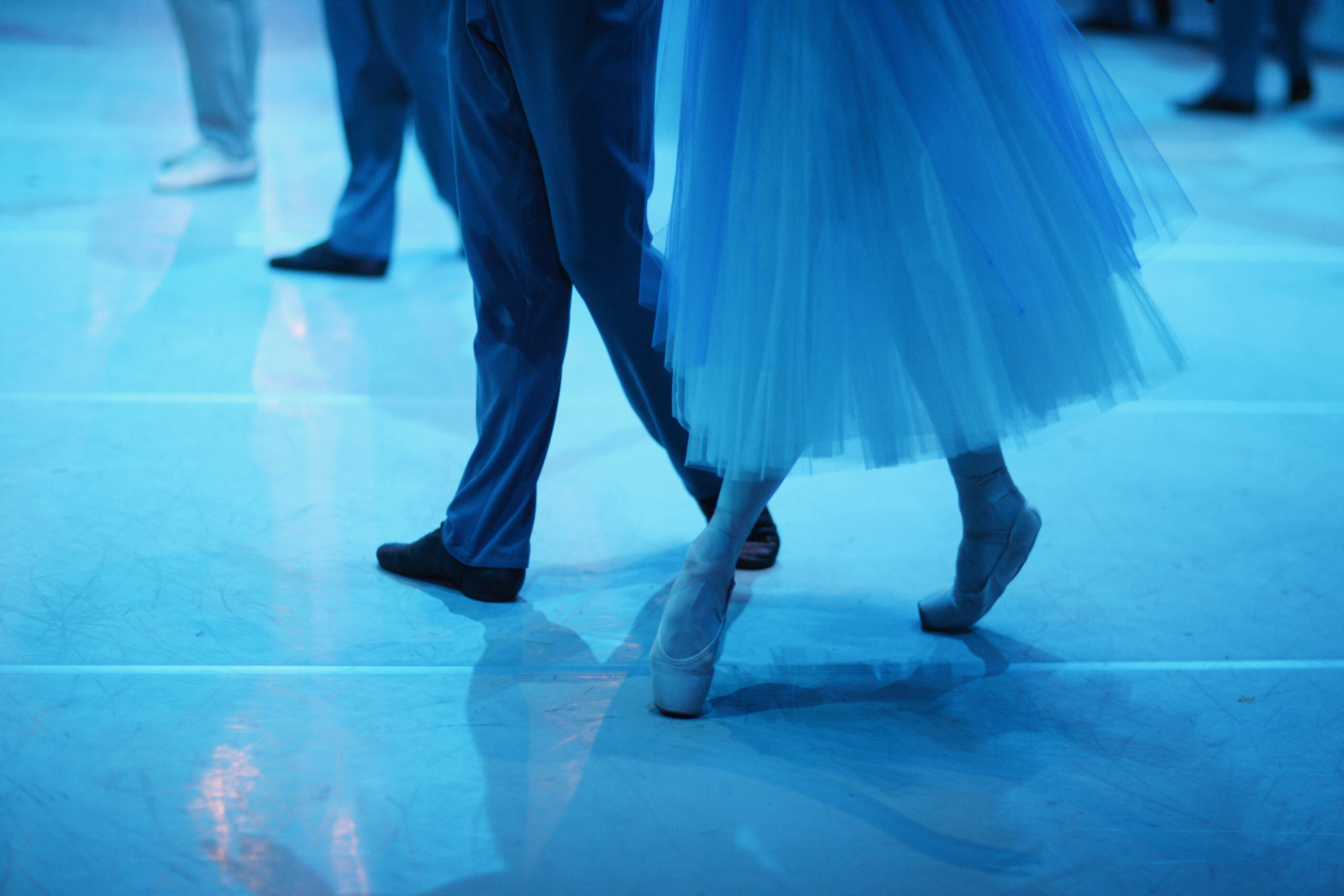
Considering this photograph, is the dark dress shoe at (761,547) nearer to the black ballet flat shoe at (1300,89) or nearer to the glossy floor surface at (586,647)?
the glossy floor surface at (586,647)

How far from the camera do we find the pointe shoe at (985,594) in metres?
1.37

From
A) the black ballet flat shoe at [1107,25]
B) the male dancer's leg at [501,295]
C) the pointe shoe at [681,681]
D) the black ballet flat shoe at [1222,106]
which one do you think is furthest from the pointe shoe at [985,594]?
the black ballet flat shoe at [1107,25]

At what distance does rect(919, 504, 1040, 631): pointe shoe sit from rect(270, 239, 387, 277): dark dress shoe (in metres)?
1.62

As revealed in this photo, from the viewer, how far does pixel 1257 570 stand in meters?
1.59

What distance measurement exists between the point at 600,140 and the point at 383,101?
1.51 meters

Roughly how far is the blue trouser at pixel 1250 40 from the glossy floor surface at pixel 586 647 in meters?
2.23

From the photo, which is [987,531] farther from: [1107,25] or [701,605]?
[1107,25]

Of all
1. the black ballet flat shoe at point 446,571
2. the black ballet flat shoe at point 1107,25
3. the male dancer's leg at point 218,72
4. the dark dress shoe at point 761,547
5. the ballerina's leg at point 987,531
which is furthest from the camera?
the black ballet flat shoe at point 1107,25

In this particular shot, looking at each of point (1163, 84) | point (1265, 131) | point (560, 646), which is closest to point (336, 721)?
point (560, 646)

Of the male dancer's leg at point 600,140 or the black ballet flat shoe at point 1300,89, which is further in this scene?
the black ballet flat shoe at point 1300,89

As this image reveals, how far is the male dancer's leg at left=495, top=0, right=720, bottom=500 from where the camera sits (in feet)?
4.04

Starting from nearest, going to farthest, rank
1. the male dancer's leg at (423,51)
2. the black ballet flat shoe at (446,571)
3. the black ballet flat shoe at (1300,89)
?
the black ballet flat shoe at (446,571) < the male dancer's leg at (423,51) < the black ballet flat shoe at (1300,89)

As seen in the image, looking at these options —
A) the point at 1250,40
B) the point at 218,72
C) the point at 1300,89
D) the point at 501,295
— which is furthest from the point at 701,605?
the point at 1300,89

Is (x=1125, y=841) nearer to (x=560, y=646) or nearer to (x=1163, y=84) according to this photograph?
(x=560, y=646)
